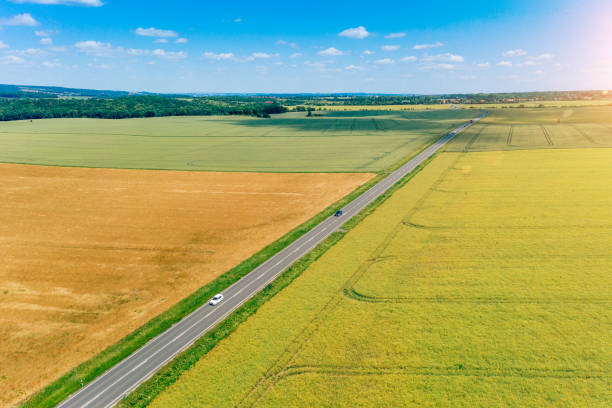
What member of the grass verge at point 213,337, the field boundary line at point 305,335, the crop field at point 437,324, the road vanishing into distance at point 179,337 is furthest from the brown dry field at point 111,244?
the field boundary line at point 305,335

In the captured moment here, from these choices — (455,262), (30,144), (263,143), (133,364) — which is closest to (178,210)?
(133,364)

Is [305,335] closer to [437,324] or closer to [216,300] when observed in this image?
[216,300]

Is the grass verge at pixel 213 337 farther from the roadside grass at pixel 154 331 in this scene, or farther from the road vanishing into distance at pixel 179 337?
the road vanishing into distance at pixel 179 337

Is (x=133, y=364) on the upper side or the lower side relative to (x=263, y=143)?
lower

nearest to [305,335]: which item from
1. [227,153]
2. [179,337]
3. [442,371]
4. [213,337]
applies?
[213,337]

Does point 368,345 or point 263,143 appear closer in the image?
point 368,345

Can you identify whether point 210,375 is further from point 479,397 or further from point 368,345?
point 479,397

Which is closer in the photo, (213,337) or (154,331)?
(213,337)

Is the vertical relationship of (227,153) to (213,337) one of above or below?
above
